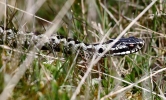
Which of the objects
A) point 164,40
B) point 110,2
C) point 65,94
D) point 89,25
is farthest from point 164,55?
point 65,94

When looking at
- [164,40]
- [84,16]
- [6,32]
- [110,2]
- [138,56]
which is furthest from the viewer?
[110,2]

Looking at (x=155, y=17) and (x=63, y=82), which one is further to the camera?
(x=155, y=17)

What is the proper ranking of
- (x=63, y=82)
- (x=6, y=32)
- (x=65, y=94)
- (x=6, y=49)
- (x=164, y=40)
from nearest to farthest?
(x=65, y=94) < (x=63, y=82) < (x=6, y=49) < (x=6, y=32) < (x=164, y=40)

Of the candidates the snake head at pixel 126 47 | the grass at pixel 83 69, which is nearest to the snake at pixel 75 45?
the snake head at pixel 126 47

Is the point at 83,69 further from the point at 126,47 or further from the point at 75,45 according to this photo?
the point at 126,47

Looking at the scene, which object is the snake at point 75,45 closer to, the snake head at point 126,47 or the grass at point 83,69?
the snake head at point 126,47

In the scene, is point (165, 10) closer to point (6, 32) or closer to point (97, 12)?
point (97, 12)

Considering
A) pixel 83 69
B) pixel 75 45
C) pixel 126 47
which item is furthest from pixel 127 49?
pixel 83 69

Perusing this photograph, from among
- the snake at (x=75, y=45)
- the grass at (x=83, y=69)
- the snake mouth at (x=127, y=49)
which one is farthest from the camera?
the snake mouth at (x=127, y=49)
